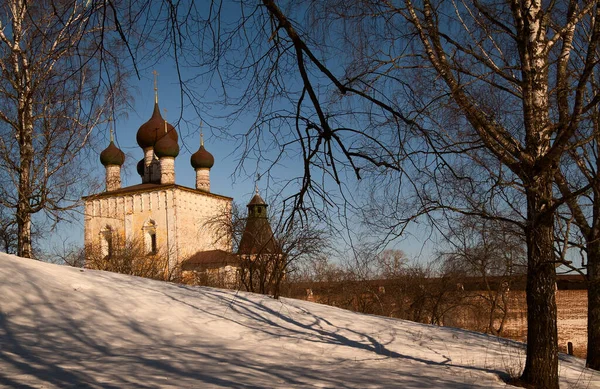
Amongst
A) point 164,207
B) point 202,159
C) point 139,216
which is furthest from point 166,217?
point 202,159

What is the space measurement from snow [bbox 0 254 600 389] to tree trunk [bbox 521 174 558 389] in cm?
50

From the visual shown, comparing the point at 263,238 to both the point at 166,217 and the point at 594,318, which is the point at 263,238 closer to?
the point at 594,318

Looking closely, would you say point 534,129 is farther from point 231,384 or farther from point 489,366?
point 231,384

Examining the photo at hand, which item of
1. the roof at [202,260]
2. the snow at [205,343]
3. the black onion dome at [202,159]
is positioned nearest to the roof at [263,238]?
the snow at [205,343]

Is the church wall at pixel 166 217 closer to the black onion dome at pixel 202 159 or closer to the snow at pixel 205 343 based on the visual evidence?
the black onion dome at pixel 202 159

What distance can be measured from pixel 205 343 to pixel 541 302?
421cm

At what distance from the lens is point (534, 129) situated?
21.2 feet

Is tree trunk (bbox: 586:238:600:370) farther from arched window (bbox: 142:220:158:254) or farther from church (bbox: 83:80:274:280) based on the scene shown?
arched window (bbox: 142:220:158:254)

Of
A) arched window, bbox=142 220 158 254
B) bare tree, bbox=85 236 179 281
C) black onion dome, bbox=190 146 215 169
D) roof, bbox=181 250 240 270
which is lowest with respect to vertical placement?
roof, bbox=181 250 240 270

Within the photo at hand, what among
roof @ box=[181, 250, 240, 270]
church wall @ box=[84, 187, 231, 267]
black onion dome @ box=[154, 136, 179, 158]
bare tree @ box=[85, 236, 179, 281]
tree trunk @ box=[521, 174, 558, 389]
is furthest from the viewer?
church wall @ box=[84, 187, 231, 267]

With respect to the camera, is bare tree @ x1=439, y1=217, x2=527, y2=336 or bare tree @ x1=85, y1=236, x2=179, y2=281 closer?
bare tree @ x1=439, y1=217, x2=527, y2=336

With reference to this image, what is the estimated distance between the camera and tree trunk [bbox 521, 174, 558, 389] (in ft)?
21.2

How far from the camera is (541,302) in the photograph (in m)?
6.58

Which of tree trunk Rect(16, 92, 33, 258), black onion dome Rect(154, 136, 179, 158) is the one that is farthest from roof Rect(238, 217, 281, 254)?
black onion dome Rect(154, 136, 179, 158)
